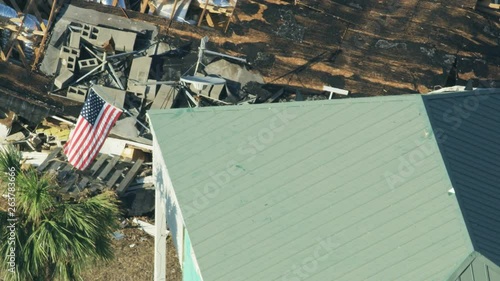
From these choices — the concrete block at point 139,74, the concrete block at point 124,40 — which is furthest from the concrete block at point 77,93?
the concrete block at point 124,40

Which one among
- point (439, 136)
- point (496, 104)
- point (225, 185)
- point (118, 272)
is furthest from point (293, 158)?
point (118, 272)

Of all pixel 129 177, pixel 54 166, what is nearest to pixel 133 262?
pixel 129 177

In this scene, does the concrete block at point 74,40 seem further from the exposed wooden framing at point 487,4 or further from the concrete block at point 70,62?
the exposed wooden framing at point 487,4

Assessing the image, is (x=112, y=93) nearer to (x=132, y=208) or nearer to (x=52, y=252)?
(x=132, y=208)

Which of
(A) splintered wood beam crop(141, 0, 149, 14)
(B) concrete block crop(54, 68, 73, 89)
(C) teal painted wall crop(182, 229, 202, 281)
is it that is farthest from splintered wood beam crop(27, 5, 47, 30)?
(C) teal painted wall crop(182, 229, 202, 281)

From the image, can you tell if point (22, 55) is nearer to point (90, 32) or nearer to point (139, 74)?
point (90, 32)
